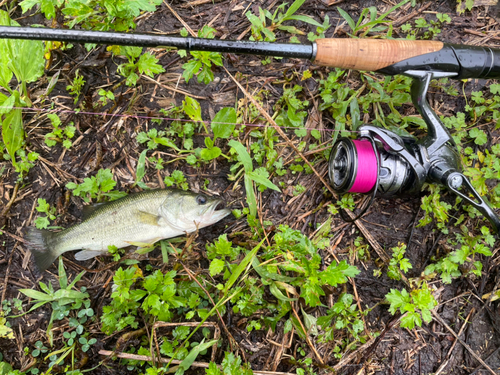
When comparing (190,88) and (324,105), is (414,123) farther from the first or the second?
(190,88)

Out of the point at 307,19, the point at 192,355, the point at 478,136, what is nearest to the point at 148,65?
the point at 307,19

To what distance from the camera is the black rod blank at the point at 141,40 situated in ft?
8.59

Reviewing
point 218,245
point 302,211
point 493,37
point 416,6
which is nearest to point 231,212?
point 218,245

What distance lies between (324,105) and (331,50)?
83 cm

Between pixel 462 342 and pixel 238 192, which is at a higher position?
pixel 238 192

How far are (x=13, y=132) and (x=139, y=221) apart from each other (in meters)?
1.67

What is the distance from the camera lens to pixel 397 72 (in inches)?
118

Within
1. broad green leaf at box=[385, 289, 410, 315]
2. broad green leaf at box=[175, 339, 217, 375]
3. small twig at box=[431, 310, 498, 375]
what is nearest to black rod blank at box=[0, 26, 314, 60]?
broad green leaf at box=[385, 289, 410, 315]

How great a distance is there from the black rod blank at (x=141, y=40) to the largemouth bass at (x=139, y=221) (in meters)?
1.37

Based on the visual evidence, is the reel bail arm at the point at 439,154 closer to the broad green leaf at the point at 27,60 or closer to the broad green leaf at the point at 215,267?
the broad green leaf at the point at 215,267

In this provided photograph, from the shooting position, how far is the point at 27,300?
3.67 m

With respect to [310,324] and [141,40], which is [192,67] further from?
[310,324]

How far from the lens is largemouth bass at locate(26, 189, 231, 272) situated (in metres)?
3.39

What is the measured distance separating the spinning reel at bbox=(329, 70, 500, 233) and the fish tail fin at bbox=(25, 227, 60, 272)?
2917 mm
